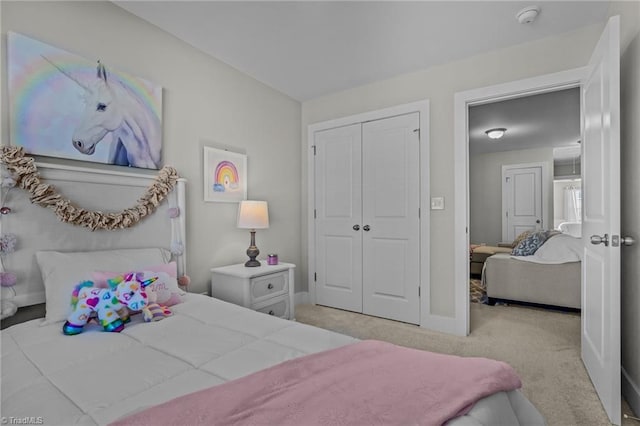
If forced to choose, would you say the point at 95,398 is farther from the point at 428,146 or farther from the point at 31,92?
the point at 428,146

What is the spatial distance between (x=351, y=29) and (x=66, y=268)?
2.39 m

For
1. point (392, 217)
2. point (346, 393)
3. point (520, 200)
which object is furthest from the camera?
point (520, 200)

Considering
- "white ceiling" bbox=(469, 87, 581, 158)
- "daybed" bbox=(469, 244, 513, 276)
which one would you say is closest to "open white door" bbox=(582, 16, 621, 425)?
"white ceiling" bbox=(469, 87, 581, 158)

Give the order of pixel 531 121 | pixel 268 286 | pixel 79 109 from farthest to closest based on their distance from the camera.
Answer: pixel 531 121
pixel 268 286
pixel 79 109

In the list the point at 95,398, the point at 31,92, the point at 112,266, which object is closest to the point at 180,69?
the point at 31,92

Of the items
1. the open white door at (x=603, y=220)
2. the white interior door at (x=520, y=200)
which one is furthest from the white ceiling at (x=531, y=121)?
the open white door at (x=603, y=220)

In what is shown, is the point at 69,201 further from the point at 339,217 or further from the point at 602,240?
the point at 602,240

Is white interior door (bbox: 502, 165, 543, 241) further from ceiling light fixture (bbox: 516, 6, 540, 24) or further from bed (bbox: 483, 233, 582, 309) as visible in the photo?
ceiling light fixture (bbox: 516, 6, 540, 24)

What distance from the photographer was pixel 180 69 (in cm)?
260

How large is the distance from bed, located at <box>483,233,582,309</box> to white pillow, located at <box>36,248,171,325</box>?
376 cm

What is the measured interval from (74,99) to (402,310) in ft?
10.1

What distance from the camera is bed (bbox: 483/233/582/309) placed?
11.5 feet

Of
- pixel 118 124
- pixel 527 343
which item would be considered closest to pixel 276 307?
pixel 118 124

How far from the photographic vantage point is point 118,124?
214 centimetres
